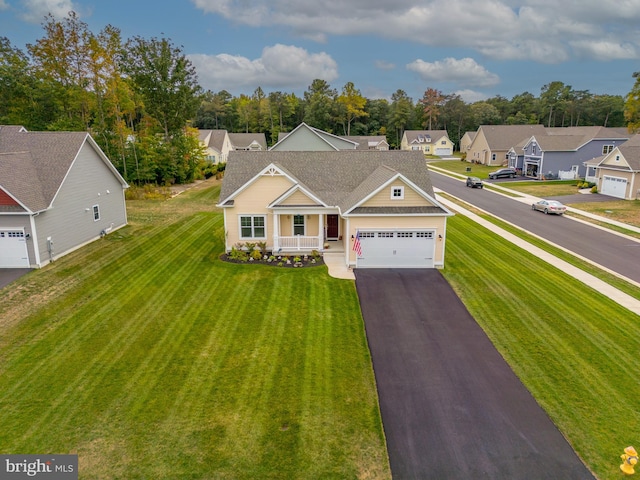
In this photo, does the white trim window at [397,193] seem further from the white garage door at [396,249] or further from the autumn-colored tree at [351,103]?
the autumn-colored tree at [351,103]

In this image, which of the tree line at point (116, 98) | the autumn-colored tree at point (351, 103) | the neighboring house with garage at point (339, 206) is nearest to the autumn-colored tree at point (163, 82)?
the tree line at point (116, 98)

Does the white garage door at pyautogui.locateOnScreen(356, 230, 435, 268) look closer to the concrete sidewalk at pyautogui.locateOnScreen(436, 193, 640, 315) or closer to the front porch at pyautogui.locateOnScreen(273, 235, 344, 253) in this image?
the front porch at pyautogui.locateOnScreen(273, 235, 344, 253)

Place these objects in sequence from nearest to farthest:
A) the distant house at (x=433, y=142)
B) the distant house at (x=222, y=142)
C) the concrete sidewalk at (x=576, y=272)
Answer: the concrete sidewalk at (x=576, y=272), the distant house at (x=222, y=142), the distant house at (x=433, y=142)

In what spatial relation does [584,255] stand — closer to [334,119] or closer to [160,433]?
[160,433]

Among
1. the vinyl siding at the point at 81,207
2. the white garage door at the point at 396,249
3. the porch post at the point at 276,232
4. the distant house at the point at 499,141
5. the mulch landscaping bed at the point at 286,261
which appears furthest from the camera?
the distant house at the point at 499,141

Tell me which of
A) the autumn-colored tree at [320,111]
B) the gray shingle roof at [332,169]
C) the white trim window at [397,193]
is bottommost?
the white trim window at [397,193]

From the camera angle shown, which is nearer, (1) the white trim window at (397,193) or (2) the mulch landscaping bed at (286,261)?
(1) the white trim window at (397,193)

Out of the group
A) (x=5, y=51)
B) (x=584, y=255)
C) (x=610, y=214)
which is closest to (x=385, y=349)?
(x=584, y=255)

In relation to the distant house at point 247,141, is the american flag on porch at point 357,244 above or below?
below
